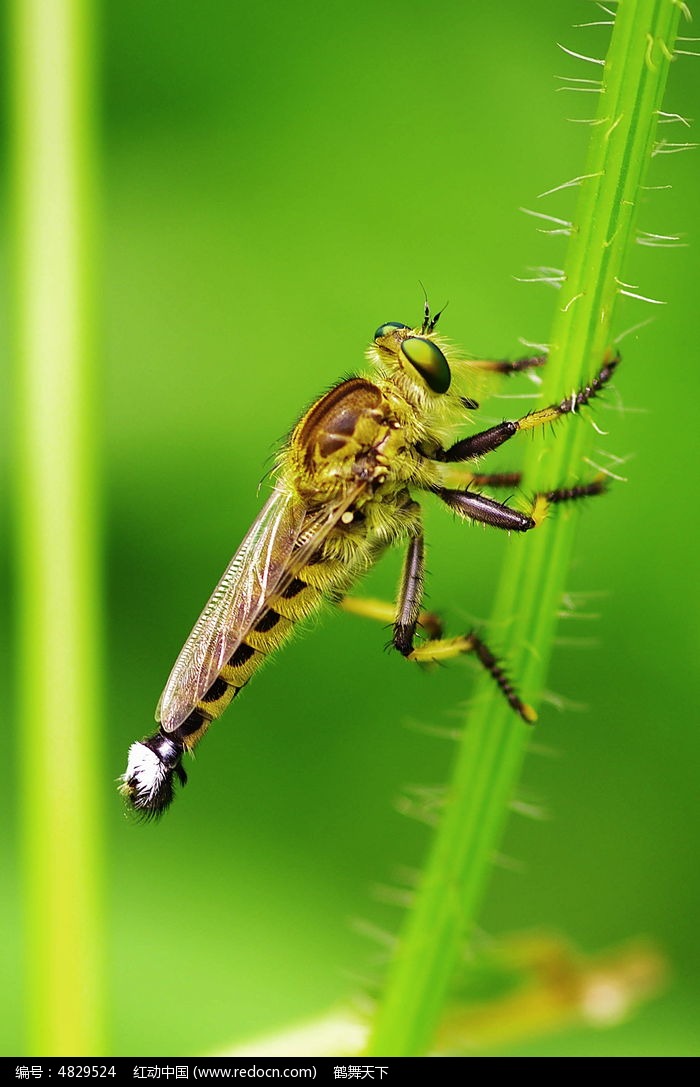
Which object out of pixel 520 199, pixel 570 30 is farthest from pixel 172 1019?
pixel 570 30

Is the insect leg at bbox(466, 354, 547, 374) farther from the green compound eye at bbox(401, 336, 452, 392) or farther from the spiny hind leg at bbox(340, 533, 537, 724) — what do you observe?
the spiny hind leg at bbox(340, 533, 537, 724)

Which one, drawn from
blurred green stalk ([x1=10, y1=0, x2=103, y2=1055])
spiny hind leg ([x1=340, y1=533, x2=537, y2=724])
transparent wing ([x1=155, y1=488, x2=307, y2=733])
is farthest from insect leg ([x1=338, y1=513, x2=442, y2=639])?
blurred green stalk ([x1=10, y1=0, x2=103, y2=1055])

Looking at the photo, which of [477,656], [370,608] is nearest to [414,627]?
[370,608]

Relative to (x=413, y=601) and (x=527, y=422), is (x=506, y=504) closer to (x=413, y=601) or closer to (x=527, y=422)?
(x=527, y=422)

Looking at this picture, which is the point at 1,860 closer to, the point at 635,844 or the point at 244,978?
the point at 244,978

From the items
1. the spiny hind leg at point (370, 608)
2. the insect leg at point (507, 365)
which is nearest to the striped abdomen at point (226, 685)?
the spiny hind leg at point (370, 608)

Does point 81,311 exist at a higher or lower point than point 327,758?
higher
